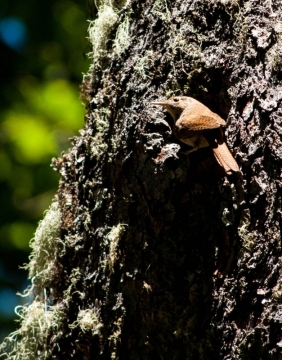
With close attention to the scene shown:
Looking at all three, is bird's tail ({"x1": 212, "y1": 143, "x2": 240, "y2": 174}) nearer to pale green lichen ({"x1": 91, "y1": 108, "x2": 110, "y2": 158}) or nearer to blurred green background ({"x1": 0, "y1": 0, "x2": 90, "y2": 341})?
pale green lichen ({"x1": 91, "y1": 108, "x2": 110, "y2": 158})

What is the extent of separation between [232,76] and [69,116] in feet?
6.97

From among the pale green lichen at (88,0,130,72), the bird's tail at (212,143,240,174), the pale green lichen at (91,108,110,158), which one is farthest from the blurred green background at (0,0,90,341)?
the bird's tail at (212,143,240,174)

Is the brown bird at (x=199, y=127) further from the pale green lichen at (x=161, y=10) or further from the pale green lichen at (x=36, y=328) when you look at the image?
the pale green lichen at (x=36, y=328)

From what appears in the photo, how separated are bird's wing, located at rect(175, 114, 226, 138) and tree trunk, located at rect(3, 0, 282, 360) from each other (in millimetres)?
62

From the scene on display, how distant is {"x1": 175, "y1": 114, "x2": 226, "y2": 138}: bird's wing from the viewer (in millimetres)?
2037

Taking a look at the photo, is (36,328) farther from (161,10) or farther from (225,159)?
(161,10)

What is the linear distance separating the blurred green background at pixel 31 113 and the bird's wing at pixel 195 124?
2.02 m

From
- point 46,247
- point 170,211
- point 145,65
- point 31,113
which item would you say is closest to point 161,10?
point 145,65

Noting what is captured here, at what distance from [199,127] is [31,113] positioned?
2310 millimetres

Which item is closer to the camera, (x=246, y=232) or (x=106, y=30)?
(x=246, y=232)

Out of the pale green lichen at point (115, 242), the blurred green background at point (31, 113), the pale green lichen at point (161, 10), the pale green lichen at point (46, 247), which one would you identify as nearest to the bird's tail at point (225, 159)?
the pale green lichen at point (115, 242)

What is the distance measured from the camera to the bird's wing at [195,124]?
204cm

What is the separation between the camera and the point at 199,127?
2.06m

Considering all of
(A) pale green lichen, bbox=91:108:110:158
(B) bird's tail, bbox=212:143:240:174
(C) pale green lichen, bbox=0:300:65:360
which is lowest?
(C) pale green lichen, bbox=0:300:65:360
